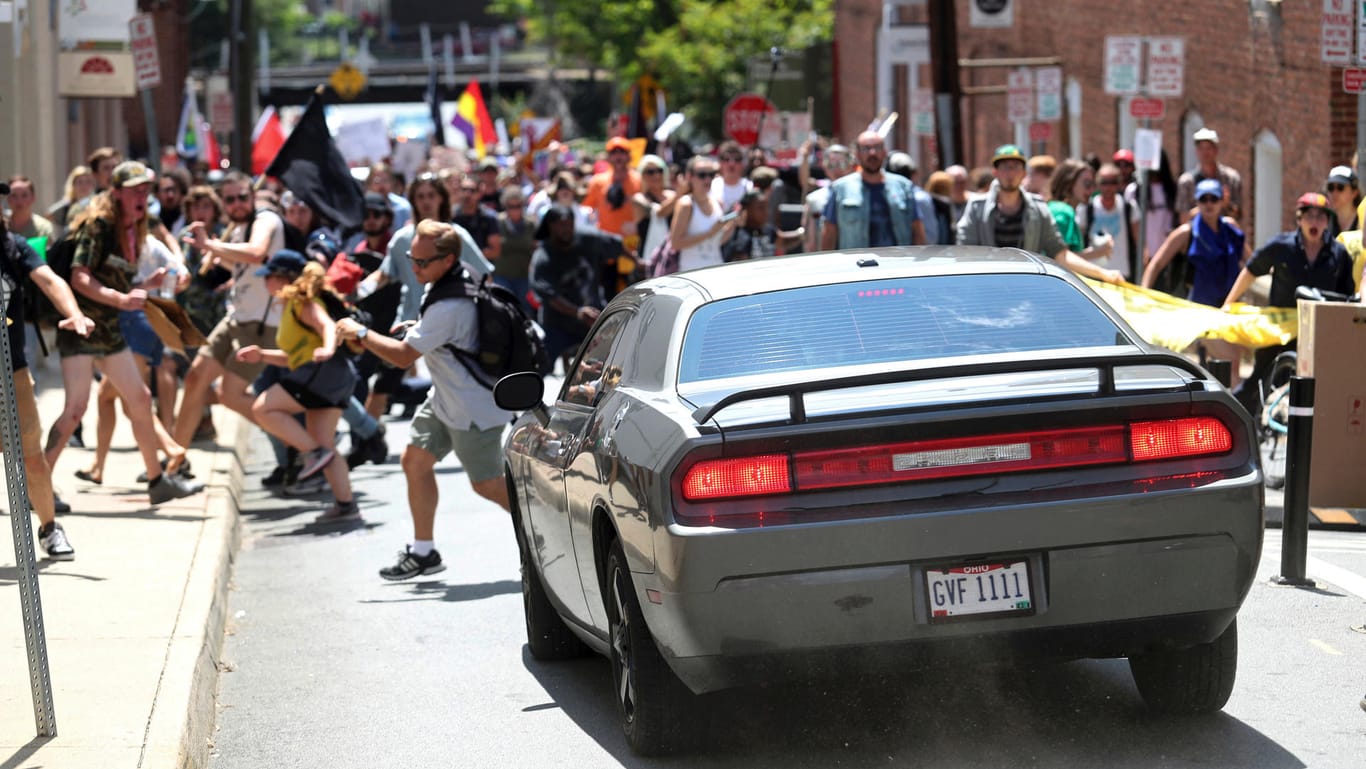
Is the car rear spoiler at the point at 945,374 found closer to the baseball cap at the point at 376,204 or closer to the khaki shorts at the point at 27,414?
the khaki shorts at the point at 27,414

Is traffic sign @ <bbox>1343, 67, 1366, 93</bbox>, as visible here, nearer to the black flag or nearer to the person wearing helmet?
the person wearing helmet

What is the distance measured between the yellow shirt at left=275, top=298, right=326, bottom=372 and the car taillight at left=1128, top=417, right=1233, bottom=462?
693 centimetres

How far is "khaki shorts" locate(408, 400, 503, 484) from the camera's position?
10109mm

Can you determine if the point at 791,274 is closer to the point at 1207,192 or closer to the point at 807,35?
the point at 1207,192

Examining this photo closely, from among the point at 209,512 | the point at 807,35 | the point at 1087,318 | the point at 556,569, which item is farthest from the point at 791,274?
the point at 807,35

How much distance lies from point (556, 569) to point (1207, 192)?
8.37m

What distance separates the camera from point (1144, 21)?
28641 mm

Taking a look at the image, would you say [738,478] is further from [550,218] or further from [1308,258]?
[550,218]

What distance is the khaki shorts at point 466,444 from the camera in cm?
1011

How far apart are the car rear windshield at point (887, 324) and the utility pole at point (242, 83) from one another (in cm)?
2492

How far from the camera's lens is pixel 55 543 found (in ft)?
33.5

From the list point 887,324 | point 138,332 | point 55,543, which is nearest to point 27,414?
point 55,543

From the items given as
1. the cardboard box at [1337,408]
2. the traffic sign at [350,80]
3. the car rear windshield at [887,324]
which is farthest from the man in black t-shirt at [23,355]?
the traffic sign at [350,80]

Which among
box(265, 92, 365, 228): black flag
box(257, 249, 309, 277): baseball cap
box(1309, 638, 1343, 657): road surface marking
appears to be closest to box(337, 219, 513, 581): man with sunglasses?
box(257, 249, 309, 277): baseball cap
